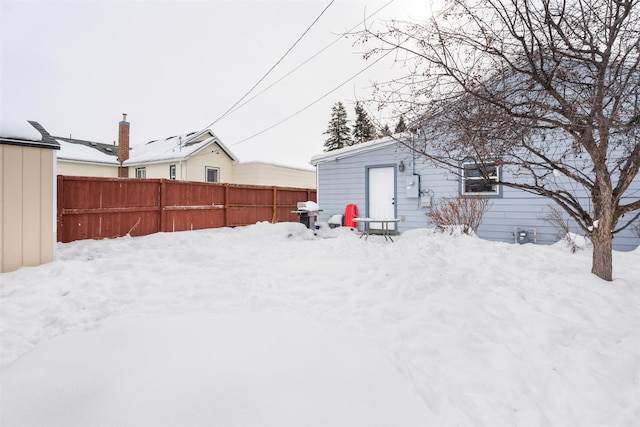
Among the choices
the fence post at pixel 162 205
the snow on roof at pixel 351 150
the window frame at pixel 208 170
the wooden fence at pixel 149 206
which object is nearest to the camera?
the wooden fence at pixel 149 206

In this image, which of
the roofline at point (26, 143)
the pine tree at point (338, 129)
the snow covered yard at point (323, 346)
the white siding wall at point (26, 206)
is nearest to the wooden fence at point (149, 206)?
the white siding wall at point (26, 206)

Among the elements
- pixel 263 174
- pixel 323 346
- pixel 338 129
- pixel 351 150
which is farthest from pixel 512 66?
pixel 338 129

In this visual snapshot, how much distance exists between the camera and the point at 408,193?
893cm

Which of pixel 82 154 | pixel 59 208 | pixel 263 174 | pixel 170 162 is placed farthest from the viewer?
pixel 263 174

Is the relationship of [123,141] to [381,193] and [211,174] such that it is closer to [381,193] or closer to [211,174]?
[211,174]

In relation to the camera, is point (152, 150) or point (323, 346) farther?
point (152, 150)

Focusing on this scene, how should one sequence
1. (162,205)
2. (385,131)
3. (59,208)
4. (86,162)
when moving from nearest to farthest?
1. (385,131)
2. (59,208)
3. (162,205)
4. (86,162)

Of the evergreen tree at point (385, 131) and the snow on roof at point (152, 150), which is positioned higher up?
the snow on roof at point (152, 150)

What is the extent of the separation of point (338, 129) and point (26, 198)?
23.2 metres

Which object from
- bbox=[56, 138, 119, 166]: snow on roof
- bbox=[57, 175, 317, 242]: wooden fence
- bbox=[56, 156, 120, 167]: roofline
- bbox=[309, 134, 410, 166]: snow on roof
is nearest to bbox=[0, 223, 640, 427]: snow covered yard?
bbox=[57, 175, 317, 242]: wooden fence

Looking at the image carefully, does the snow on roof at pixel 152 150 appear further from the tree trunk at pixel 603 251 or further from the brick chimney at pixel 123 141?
the tree trunk at pixel 603 251

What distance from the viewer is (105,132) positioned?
82.2ft

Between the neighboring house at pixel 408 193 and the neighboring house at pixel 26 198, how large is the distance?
6.16m

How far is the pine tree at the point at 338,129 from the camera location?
2570 centimetres
